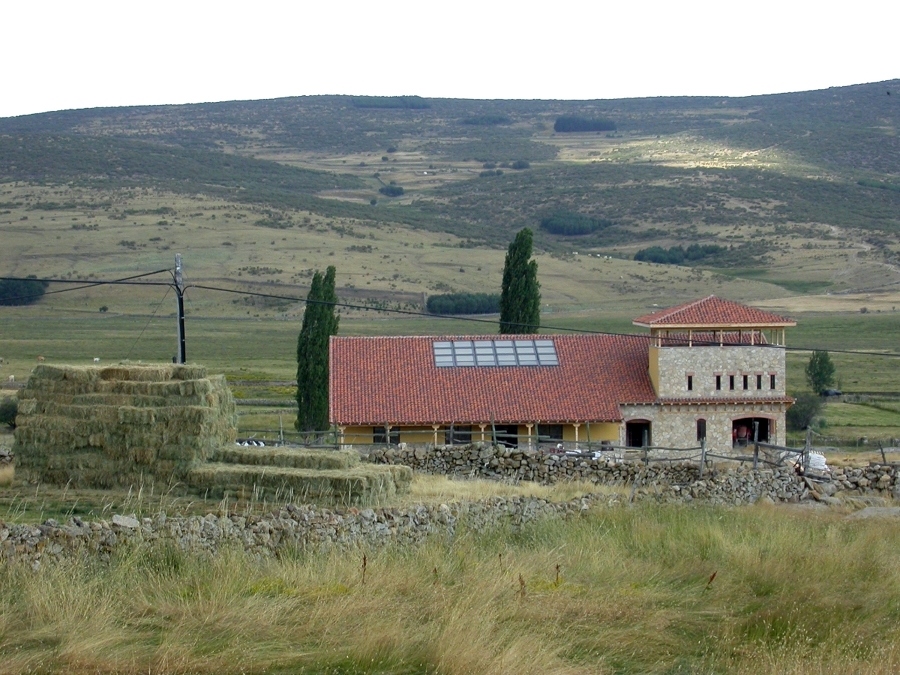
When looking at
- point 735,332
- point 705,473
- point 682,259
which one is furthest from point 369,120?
point 705,473

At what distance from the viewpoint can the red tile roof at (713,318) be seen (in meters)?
32.5

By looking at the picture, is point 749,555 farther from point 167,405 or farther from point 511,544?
point 167,405

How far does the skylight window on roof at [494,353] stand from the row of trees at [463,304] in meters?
46.6

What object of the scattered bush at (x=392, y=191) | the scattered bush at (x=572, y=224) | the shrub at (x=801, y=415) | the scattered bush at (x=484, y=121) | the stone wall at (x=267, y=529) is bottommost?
the shrub at (x=801, y=415)

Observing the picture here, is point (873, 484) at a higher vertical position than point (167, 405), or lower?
lower

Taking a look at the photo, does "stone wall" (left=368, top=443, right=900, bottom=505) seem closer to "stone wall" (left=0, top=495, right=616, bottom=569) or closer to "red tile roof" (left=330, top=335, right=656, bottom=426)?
"stone wall" (left=0, top=495, right=616, bottom=569)

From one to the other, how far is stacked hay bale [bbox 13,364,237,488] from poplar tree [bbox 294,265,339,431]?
17.0 metres

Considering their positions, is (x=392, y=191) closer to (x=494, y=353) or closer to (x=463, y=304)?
(x=463, y=304)

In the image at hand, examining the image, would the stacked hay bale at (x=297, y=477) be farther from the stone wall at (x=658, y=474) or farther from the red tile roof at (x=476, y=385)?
the red tile roof at (x=476, y=385)

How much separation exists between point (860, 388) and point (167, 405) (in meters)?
43.2

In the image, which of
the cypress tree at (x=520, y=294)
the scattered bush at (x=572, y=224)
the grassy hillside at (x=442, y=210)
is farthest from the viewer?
the scattered bush at (x=572, y=224)

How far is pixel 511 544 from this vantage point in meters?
11.0

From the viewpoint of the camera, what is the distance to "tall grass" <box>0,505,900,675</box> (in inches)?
293

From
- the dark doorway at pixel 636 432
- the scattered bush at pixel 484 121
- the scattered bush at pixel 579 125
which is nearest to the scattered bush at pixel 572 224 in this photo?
the scattered bush at pixel 579 125
